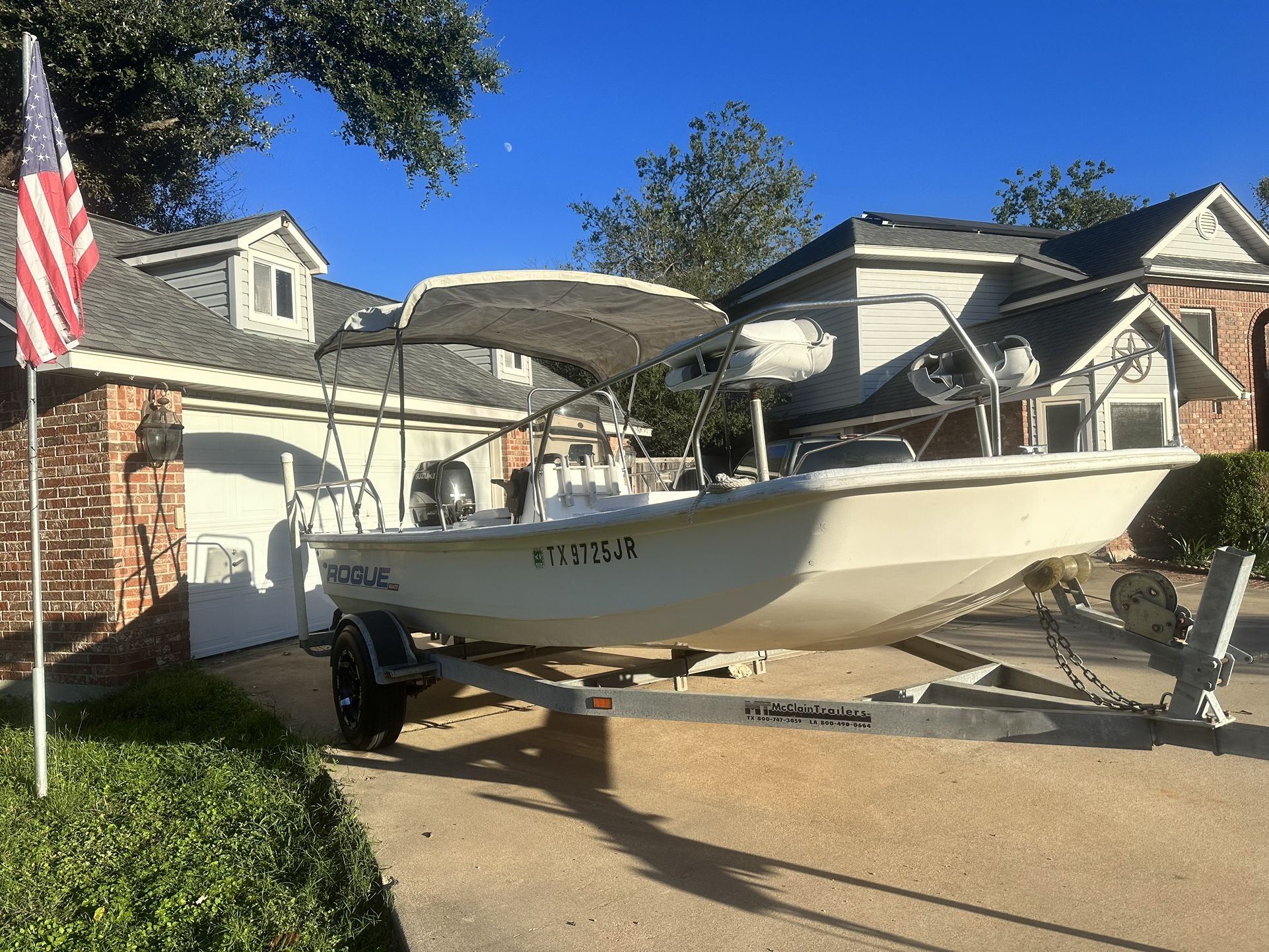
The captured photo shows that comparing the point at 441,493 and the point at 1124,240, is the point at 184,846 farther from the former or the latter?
the point at 1124,240

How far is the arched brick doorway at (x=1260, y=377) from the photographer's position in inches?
683

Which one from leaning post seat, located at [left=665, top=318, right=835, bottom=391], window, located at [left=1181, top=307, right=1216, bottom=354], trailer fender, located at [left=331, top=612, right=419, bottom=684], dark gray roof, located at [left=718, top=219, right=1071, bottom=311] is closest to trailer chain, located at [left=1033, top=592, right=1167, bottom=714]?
leaning post seat, located at [left=665, top=318, right=835, bottom=391]

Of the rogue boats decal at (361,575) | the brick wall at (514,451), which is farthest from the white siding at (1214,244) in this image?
the rogue boats decal at (361,575)

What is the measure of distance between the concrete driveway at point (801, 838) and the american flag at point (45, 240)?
3046 millimetres

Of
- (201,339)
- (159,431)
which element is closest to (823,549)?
(159,431)

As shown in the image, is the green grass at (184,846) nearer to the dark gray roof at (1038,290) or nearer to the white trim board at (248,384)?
the white trim board at (248,384)

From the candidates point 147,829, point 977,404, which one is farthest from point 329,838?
point 977,404

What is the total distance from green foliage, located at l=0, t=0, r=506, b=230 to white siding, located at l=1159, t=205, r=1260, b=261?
18.4 metres

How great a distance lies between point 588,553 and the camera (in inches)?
163

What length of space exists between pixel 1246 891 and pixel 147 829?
491cm

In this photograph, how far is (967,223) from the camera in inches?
888

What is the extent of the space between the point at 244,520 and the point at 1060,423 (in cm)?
1263

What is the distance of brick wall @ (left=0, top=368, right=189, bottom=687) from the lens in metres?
7.68

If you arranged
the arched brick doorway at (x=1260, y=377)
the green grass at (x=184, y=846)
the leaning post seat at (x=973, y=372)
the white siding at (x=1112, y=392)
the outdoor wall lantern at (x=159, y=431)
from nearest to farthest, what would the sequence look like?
1. the green grass at (x=184, y=846)
2. the leaning post seat at (x=973, y=372)
3. the outdoor wall lantern at (x=159, y=431)
4. the white siding at (x=1112, y=392)
5. the arched brick doorway at (x=1260, y=377)
